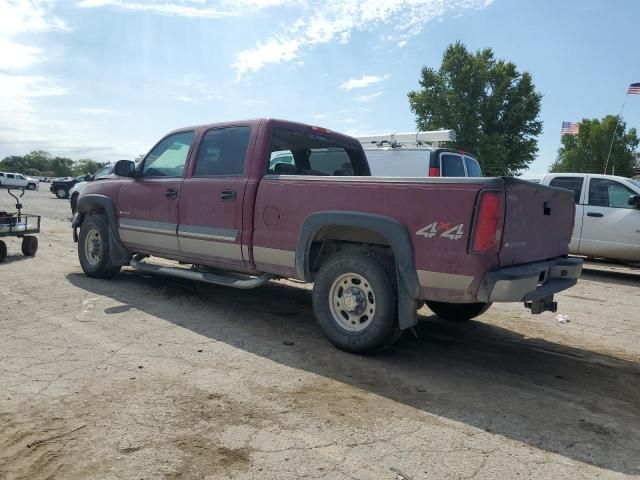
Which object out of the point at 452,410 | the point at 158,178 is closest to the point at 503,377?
the point at 452,410

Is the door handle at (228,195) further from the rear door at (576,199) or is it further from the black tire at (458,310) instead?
the rear door at (576,199)

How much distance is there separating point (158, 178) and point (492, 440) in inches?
184

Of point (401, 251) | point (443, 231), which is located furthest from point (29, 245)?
point (443, 231)

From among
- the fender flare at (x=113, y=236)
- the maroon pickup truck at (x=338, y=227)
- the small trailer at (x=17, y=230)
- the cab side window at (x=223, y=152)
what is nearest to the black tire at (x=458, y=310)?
the maroon pickup truck at (x=338, y=227)

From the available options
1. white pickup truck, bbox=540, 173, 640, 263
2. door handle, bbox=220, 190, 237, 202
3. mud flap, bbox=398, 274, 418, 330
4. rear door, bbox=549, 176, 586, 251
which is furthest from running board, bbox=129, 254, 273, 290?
rear door, bbox=549, 176, 586, 251

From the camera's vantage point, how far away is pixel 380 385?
375cm

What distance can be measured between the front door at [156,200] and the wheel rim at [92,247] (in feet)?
2.09

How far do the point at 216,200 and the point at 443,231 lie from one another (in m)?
2.51

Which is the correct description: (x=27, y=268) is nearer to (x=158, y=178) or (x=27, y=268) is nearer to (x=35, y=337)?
(x=158, y=178)

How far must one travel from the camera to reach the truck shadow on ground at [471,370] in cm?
314

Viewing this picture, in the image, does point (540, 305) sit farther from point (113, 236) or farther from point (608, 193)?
point (608, 193)

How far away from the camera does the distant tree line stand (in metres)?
117

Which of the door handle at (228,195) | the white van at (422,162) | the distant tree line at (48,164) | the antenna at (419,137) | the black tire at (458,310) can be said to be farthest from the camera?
the distant tree line at (48,164)

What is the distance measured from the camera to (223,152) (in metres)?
5.51
